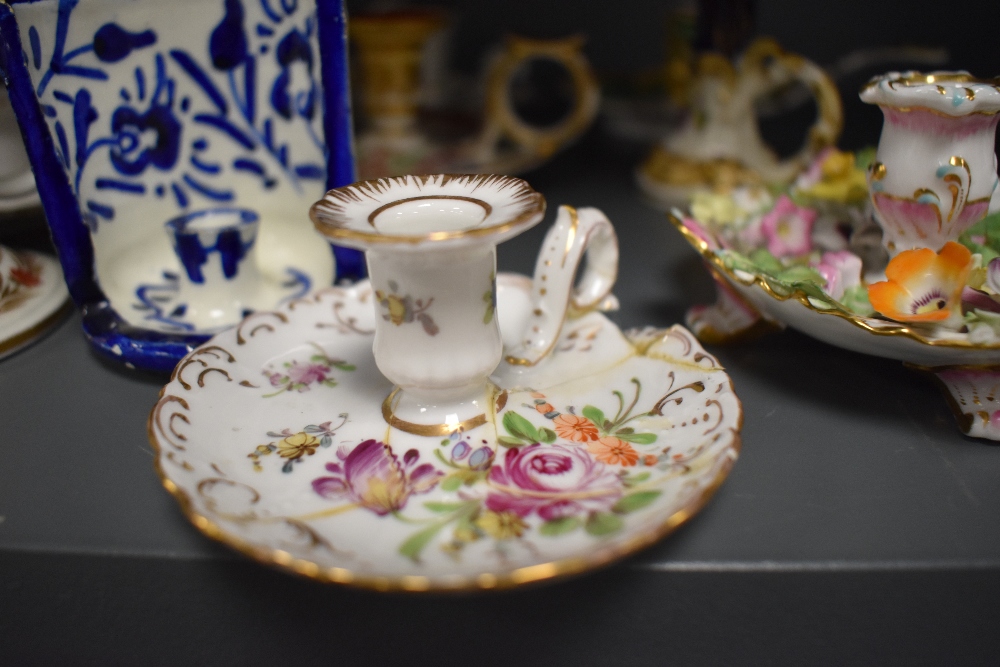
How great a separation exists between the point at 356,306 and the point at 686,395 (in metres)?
0.28

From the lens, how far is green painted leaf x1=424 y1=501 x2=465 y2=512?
0.40 m

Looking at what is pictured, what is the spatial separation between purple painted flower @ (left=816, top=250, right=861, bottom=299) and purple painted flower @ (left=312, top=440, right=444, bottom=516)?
0.33 meters

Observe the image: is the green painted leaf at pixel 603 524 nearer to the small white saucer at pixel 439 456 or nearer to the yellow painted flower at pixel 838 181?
the small white saucer at pixel 439 456

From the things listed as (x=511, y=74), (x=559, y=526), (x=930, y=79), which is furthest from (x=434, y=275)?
(x=511, y=74)

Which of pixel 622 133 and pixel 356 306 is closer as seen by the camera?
pixel 356 306

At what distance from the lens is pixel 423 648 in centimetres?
43

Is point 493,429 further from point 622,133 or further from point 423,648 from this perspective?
point 622,133

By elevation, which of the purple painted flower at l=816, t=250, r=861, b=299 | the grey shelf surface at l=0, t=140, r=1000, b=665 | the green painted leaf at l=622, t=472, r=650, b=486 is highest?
the purple painted flower at l=816, t=250, r=861, b=299

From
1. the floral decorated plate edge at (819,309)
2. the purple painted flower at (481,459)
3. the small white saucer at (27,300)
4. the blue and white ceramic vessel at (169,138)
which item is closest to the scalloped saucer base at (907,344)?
the floral decorated plate edge at (819,309)

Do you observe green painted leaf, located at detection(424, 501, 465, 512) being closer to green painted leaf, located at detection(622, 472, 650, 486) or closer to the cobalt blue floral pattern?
green painted leaf, located at detection(622, 472, 650, 486)

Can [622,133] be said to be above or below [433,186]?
below

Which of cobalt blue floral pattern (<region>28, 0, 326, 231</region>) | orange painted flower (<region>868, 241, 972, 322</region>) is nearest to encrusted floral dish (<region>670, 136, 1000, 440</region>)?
orange painted flower (<region>868, 241, 972, 322</region>)

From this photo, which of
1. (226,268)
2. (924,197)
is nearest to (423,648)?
(226,268)

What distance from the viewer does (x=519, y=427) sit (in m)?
0.47
